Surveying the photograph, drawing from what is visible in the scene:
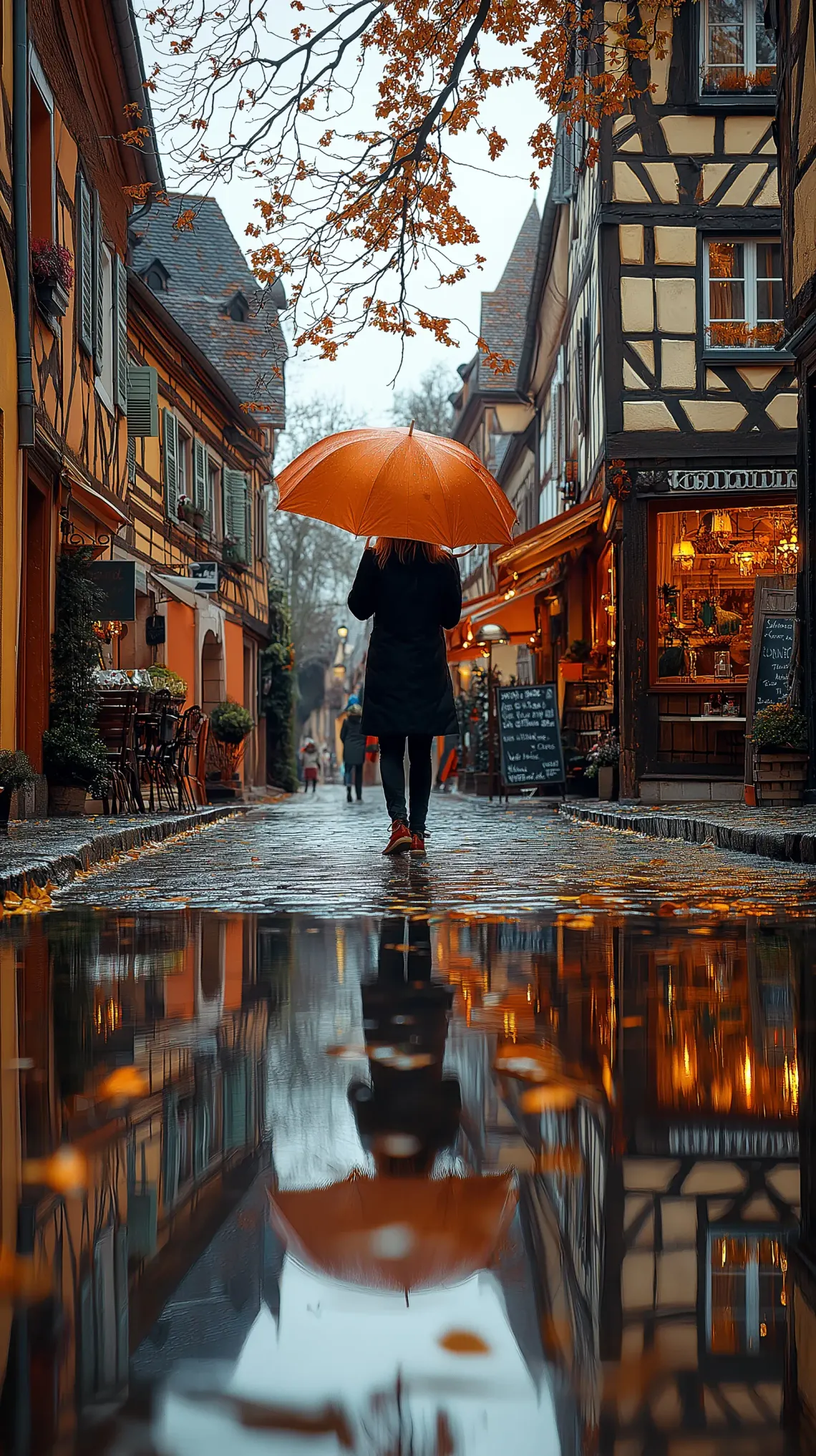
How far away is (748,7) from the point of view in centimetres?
1702

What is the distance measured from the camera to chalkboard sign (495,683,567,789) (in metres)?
18.5

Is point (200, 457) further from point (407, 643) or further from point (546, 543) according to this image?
point (407, 643)

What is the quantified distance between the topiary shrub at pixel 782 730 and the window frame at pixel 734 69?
8.41 m

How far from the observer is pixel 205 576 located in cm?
2241

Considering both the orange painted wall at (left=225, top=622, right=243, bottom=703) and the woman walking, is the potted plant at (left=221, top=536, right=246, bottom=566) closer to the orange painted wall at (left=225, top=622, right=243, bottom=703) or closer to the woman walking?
the orange painted wall at (left=225, top=622, right=243, bottom=703)

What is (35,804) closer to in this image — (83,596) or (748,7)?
(83,596)

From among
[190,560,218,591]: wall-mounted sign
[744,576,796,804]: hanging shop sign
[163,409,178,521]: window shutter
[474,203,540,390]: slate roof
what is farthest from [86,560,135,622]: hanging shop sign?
[474,203,540,390]: slate roof

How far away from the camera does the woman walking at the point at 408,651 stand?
9.13 meters

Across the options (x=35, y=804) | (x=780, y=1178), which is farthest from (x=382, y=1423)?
(x=35, y=804)

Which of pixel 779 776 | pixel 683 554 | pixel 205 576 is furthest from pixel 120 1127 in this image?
pixel 205 576

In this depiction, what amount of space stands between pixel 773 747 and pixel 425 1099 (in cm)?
963

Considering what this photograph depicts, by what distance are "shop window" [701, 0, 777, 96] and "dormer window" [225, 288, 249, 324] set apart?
15292mm

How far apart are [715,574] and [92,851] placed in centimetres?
1222

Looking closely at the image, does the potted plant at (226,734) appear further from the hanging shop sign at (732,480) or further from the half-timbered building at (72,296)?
the hanging shop sign at (732,480)
